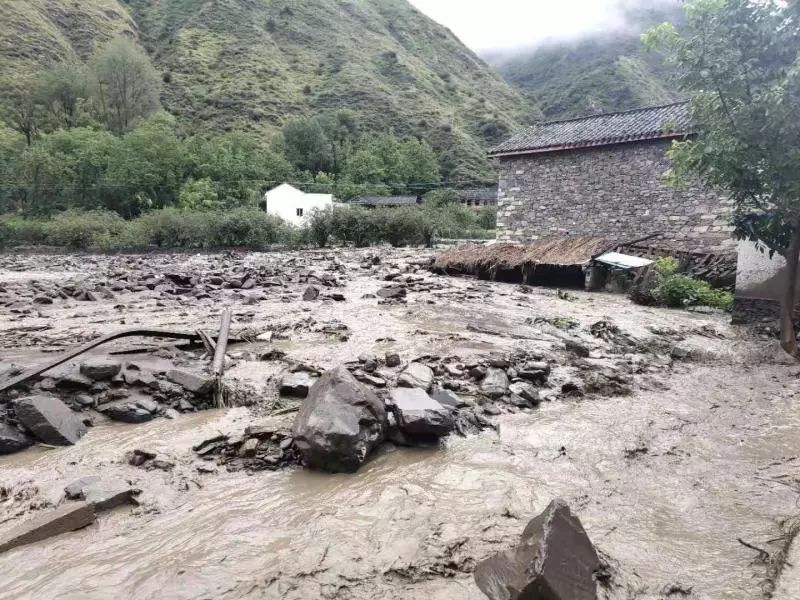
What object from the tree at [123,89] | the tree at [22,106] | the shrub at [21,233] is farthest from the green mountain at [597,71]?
Result: the tree at [22,106]

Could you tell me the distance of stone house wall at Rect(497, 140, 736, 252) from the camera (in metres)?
17.6

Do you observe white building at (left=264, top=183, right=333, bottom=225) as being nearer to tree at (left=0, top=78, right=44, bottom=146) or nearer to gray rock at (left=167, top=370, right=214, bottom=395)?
tree at (left=0, top=78, right=44, bottom=146)

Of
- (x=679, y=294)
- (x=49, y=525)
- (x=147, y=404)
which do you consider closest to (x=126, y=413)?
(x=147, y=404)

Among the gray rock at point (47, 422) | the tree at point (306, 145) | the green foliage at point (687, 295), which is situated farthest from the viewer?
the tree at point (306, 145)

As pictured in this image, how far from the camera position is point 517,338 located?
9141 mm

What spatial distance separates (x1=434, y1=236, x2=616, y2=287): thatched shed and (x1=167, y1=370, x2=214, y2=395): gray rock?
14.1m

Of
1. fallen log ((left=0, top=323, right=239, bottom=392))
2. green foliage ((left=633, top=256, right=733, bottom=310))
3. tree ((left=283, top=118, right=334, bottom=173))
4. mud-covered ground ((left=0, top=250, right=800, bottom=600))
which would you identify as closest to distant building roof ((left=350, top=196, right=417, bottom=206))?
tree ((left=283, top=118, right=334, bottom=173))

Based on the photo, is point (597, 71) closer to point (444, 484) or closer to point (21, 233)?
point (21, 233)

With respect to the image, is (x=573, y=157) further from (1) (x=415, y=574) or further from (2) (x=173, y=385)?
(1) (x=415, y=574)

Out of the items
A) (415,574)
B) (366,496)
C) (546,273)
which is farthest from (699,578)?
(546,273)

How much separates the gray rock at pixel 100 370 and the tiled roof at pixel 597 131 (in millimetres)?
17380

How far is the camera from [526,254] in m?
18.7

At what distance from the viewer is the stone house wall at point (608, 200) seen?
17.6 meters

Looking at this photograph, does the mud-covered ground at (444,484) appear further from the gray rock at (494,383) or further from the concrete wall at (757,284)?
the concrete wall at (757,284)
